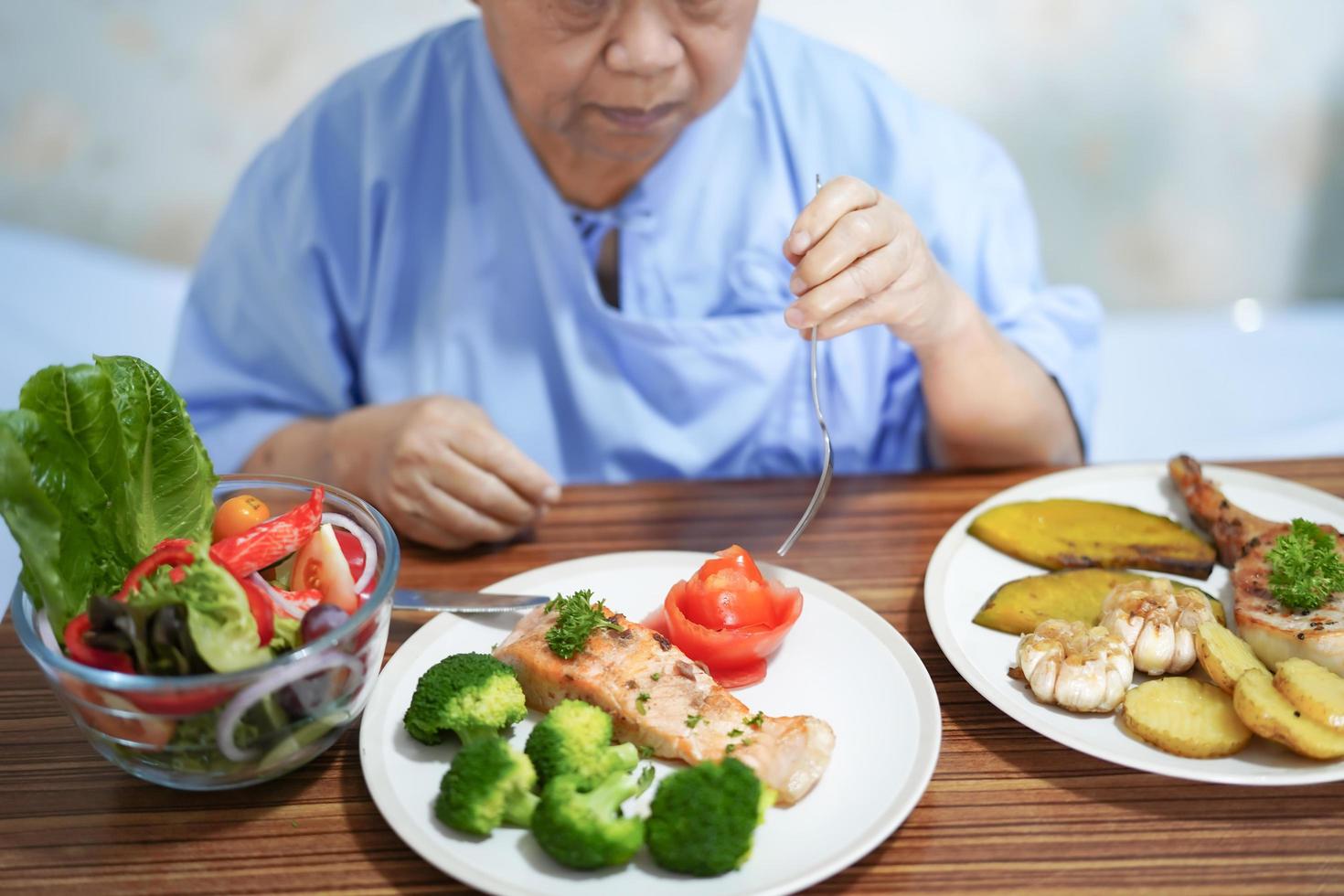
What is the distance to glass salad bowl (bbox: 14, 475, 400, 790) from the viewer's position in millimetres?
917

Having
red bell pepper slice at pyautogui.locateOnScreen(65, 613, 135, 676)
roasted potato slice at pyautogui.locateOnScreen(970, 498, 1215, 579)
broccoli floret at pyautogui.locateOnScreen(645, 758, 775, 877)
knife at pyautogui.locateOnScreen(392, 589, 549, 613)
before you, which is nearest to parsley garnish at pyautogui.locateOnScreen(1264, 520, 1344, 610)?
roasted potato slice at pyautogui.locateOnScreen(970, 498, 1215, 579)

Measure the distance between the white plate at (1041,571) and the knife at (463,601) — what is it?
1.47 ft

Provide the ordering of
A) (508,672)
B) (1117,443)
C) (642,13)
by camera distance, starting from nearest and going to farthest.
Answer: (508,672)
(642,13)
(1117,443)

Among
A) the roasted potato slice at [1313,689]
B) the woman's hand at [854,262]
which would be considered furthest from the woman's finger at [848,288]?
the roasted potato slice at [1313,689]

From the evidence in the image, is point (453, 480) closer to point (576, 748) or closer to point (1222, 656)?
point (576, 748)

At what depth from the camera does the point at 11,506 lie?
96cm

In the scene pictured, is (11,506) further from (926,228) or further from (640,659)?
(926,228)

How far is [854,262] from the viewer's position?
1.39 meters

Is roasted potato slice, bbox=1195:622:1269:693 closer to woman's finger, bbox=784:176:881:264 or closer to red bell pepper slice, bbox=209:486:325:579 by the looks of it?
woman's finger, bbox=784:176:881:264

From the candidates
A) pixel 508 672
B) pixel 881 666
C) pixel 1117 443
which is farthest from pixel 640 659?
pixel 1117 443

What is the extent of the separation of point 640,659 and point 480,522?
418mm

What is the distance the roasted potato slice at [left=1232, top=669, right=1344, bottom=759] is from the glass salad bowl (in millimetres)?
778

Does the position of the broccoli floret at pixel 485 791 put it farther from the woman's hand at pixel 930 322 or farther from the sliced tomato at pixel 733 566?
the woman's hand at pixel 930 322

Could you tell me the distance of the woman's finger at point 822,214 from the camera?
1323mm
